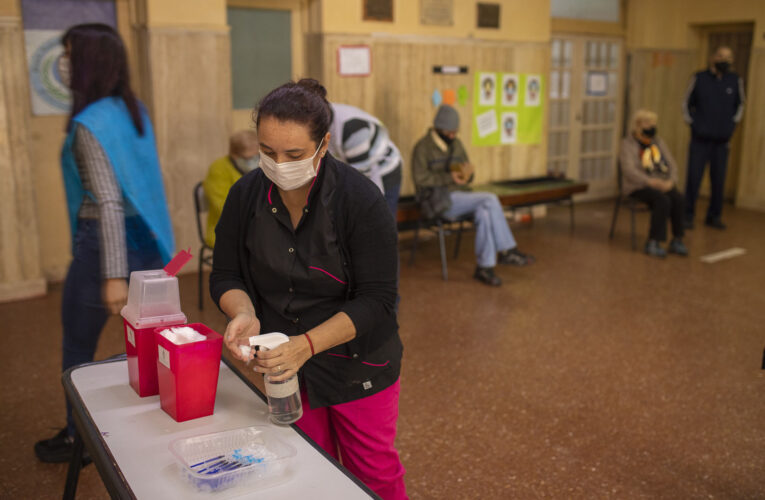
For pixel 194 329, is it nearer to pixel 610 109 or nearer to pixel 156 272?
pixel 156 272

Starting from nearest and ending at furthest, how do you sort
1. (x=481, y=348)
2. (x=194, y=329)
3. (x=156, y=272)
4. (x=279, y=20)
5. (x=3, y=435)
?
(x=194, y=329), (x=156, y=272), (x=3, y=435), (x=481, y=348), (x=279, y=20)

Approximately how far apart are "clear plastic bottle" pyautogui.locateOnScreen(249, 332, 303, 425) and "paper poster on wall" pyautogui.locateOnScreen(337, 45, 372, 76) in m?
4.56

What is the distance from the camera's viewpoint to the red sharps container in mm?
1601

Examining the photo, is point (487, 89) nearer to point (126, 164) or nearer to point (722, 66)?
point (722, 66)

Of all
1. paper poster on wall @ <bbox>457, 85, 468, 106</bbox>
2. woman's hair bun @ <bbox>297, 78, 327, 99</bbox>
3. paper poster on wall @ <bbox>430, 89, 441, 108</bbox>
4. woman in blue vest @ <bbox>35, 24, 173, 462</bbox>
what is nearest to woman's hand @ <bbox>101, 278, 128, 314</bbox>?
woman in blue vest @ <bbox>35, 24, 173, 462</bbox>

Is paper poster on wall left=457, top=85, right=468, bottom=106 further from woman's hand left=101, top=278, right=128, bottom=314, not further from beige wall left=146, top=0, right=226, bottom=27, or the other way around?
woman's hand left=101, top=278, right=128, bottom=314

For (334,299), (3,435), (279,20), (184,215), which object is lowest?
(3,435)

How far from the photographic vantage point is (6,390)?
3461 millimetres

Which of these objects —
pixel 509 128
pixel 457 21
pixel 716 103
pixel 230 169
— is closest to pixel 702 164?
pixel 716 103

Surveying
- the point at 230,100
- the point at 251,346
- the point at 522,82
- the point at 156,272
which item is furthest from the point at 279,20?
the point at 251,346

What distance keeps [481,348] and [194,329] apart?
2.60m

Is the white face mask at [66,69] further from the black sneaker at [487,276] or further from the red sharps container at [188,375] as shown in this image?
the black sneaker at [487,276]

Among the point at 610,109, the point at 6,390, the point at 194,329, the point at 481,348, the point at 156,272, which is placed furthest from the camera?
the point at 610,109

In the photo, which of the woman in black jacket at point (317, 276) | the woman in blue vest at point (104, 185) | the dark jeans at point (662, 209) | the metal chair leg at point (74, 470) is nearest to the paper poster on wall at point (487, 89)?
the dark jeans at point (662, 209)
